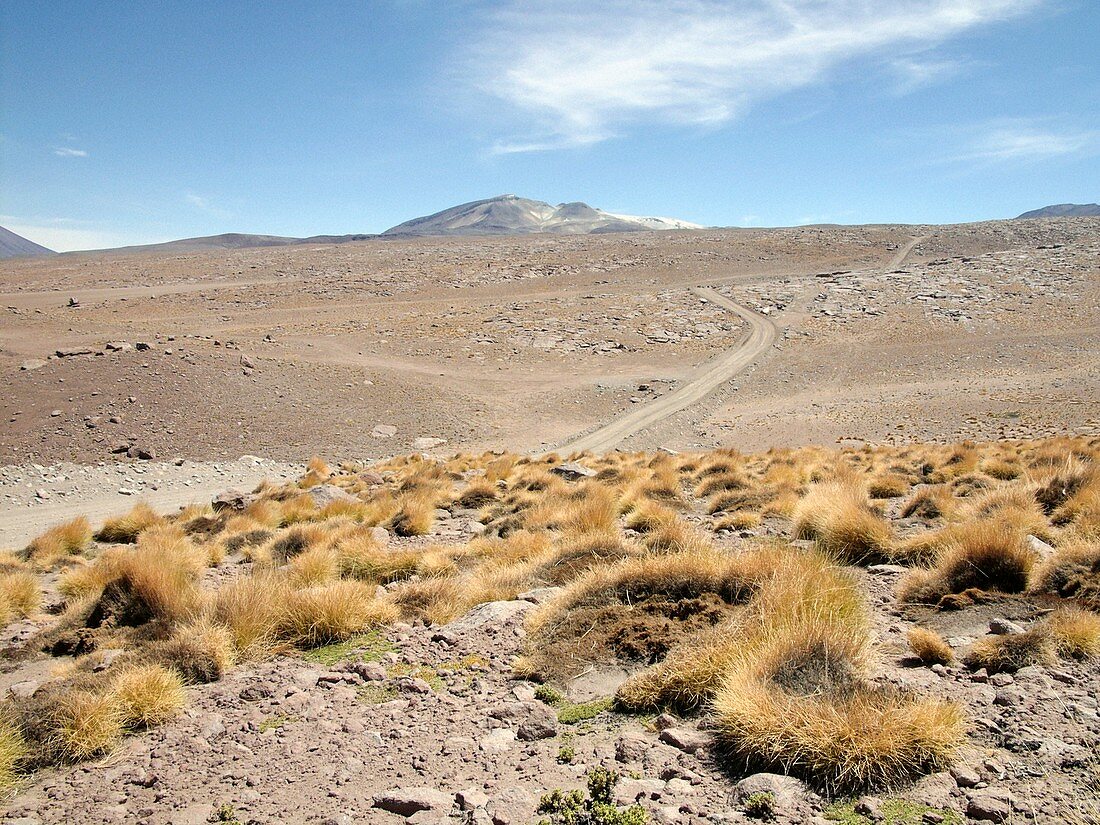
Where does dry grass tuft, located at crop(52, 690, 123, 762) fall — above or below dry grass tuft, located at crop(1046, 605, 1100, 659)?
below

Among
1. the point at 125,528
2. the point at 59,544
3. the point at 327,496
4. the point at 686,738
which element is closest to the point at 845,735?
the point at 686,738

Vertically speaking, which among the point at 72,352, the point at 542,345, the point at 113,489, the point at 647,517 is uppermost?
the point at 72,352

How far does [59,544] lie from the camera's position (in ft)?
38.4

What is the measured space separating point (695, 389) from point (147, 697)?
31038 millimetres

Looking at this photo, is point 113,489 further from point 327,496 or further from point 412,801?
point 412,801

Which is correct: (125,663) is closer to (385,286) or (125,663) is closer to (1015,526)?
(1015,526)

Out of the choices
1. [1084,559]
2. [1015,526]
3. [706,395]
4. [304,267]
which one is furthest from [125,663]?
[304,267]

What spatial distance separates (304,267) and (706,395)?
158 feet

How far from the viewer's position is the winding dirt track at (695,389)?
26438mm

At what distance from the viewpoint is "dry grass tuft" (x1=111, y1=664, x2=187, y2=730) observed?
4.40m

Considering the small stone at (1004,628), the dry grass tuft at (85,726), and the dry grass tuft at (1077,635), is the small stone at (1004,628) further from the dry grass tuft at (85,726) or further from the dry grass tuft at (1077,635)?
the dry grass tuft at (85,726)

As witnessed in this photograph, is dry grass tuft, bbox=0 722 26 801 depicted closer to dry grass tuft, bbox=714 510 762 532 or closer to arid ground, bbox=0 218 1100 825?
arid ground, bbox=0 218 1100 825

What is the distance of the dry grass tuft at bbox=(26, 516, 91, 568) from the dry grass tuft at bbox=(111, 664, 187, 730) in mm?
7848

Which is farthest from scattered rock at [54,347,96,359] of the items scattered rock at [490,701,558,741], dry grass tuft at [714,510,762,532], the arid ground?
Answer: scattered rock at [490,701,558,741]
